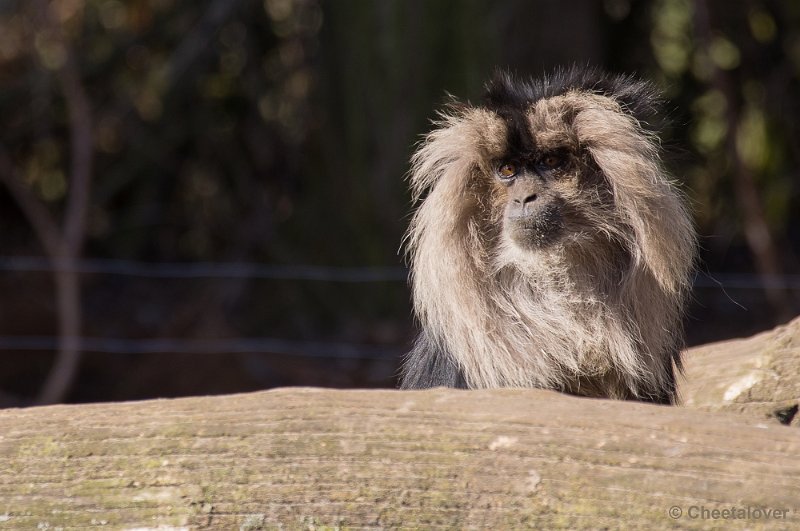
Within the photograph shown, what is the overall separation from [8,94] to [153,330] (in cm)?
212

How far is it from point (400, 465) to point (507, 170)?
1575 mm

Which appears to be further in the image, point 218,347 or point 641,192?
point 218,347

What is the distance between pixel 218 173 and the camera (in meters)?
9.23

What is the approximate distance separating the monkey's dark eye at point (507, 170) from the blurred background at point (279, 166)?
329cm

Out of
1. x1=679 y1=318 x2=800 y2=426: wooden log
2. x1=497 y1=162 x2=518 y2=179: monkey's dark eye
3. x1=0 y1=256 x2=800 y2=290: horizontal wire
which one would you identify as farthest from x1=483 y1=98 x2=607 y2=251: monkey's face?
x1=0 y1=256 x2=800 y2=290: horizontal wire

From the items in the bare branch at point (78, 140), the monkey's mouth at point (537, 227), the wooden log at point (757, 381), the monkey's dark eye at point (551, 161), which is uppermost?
the bare branch at point (78, 140)

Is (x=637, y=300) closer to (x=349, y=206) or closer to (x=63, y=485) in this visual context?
(x=63, y=485)

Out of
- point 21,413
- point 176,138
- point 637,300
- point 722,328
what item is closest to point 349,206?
point 176,138

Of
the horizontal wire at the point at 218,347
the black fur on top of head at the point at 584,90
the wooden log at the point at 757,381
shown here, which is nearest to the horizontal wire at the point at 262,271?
the horizontal wire at the point at 218,347

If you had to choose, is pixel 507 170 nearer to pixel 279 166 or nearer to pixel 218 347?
pixel 218 347

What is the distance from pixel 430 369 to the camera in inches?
140

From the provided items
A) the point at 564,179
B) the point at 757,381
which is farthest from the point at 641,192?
the point at 757,381

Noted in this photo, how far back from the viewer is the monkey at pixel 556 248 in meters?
3.37

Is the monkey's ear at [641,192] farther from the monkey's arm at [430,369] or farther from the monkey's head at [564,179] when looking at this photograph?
the monkey's arm at [430,369]
